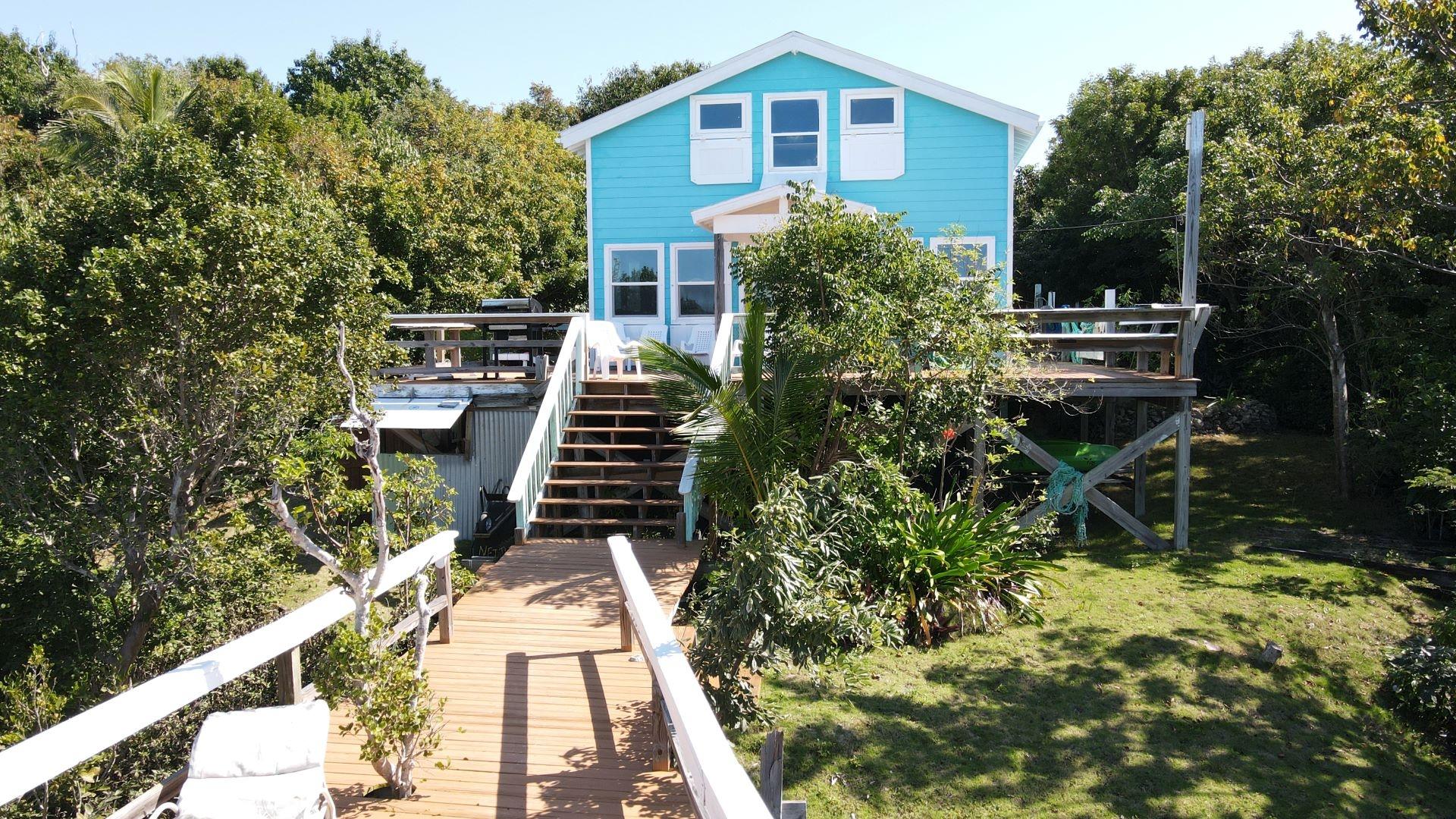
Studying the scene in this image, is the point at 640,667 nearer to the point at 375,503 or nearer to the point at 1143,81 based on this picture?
the point at 375,503

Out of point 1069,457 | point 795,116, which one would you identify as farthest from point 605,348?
point 1069,457

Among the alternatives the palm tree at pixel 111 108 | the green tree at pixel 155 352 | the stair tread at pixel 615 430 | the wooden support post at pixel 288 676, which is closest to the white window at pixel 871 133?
the stair tread at pixel 615 430

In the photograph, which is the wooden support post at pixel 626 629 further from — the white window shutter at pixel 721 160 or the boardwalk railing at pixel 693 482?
the white window shutter at pixel 721 160

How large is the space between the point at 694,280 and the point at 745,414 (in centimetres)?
704

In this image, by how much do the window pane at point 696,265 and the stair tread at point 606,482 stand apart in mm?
5341

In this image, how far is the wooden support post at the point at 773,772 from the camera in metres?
3.87

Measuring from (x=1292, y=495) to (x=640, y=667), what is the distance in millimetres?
11016

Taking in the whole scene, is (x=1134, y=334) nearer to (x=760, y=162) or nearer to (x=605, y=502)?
(x=605, y=502)

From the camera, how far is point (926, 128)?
1492 cm

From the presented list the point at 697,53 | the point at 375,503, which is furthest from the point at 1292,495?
the point at 697,53

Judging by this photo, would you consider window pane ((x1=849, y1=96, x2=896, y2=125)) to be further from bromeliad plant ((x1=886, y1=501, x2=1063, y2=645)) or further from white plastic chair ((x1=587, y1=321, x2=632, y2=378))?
bromeliad plant ((x1=886, y1=501, x2=1063, y2=645))

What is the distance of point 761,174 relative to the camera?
50.0 feet

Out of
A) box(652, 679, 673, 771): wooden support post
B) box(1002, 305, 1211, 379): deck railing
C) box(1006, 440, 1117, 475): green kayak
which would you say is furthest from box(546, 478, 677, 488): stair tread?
box(652, 679, 673, 771): wooden support post

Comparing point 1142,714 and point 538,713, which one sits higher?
point 538,713
